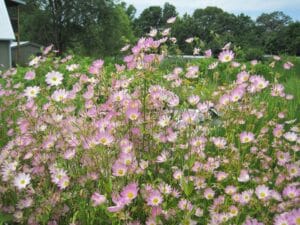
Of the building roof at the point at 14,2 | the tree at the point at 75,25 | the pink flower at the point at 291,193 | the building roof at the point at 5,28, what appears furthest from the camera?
the tree at the point at 75,25

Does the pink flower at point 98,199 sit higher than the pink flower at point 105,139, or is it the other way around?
the pink flower at point 105,139

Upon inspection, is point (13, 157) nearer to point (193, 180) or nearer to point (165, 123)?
point (165, 123)

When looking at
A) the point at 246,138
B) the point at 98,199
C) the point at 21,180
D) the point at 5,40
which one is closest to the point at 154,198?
the point at 98,199

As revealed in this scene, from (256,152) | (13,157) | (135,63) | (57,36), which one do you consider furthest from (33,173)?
(57,36)

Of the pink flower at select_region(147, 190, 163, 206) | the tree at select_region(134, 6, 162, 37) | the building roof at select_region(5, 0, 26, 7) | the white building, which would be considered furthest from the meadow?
the tree at select_region(134, 6, 162, 37)

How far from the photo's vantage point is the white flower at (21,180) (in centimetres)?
253

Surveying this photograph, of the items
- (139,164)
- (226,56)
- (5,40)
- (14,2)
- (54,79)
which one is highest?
(226,56)

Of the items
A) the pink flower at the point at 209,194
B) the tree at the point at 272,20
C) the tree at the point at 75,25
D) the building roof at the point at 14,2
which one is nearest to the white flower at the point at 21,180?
the pink flower at the point at 209,194

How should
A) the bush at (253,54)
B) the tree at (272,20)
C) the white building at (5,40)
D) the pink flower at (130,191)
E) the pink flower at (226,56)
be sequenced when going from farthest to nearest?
the tree at (272,20) < the white building at (5,40) < the bush at (253,54) < the pink flower at (226,56) < the pink flower at (130,191)

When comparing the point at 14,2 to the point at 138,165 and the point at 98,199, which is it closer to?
the point at 138,165

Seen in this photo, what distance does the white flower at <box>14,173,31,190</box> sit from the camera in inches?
99.7

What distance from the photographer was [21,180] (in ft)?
8.46

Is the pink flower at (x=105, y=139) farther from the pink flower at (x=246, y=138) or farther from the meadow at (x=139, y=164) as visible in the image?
the pink flower at (x=246, y=138)

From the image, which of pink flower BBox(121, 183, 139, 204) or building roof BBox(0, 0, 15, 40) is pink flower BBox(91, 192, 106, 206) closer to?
pink flower BBox(121, 183, 139, 204)
